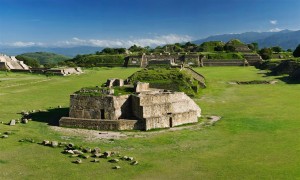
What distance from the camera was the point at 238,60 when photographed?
81.6 m

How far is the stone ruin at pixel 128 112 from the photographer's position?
890 inches

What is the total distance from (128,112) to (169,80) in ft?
49.2

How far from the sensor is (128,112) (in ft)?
80.7

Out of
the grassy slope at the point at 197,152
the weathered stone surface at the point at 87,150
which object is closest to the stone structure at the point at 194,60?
the grassy slope at the point at 197,152

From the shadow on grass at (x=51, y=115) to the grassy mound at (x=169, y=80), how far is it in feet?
39.2

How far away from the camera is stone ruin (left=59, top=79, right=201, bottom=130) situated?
22609 millimetres

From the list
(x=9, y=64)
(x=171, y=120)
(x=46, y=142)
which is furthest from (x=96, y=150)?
(x=9, y=64)

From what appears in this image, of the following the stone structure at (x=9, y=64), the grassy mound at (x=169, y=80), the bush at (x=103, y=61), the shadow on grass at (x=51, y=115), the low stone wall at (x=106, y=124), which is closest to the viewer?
the low stone wall at (x=106, y=124)

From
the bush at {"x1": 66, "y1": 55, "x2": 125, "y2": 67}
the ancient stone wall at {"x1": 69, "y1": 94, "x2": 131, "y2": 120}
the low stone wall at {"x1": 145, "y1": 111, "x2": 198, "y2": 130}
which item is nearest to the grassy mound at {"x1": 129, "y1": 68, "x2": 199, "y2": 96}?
the low stone wall at {"x1": 145, "y1": 111, "x2": 198, "y2": 130}

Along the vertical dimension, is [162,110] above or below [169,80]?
below

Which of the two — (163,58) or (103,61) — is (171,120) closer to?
(163,58)

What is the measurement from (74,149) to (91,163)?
2250mm

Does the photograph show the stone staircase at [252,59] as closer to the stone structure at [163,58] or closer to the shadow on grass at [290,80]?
the stone structure at [163,58]

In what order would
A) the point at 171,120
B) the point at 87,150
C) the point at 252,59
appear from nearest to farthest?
the point at 87,150 → the point at 171,120 → the point at 252,59
